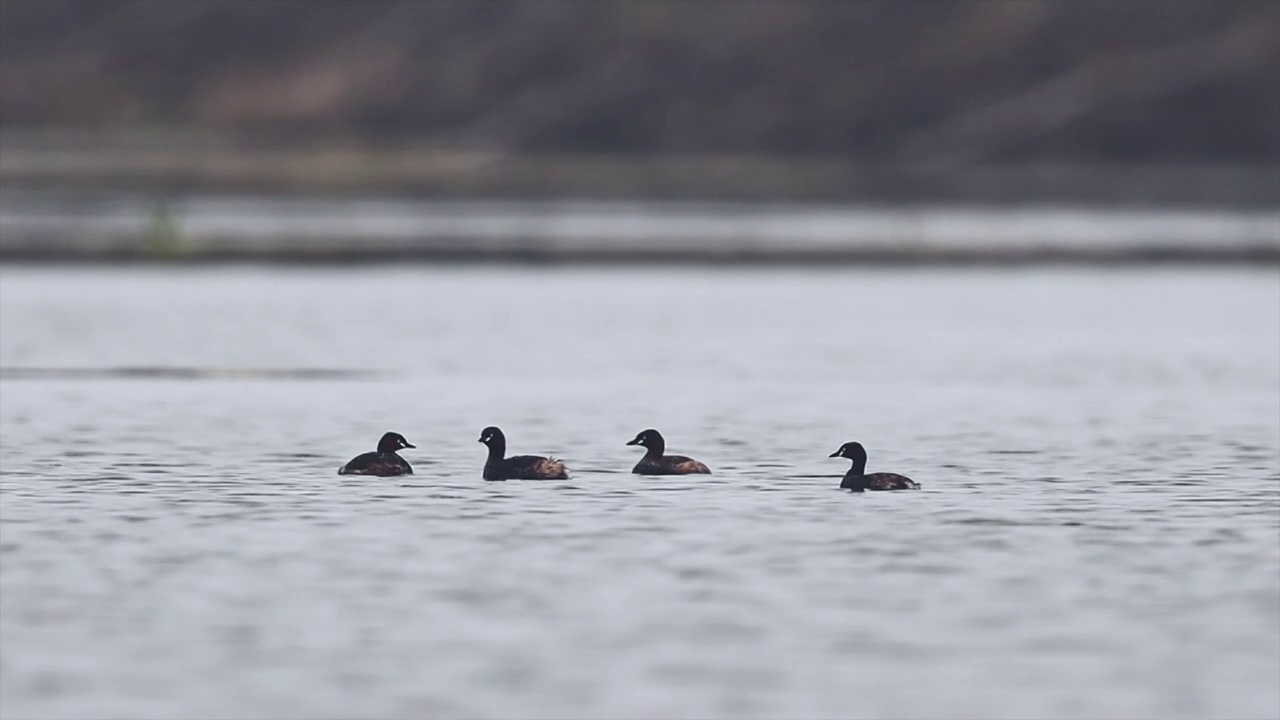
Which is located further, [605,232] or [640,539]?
[605,232]

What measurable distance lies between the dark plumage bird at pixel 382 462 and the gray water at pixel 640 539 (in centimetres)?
17

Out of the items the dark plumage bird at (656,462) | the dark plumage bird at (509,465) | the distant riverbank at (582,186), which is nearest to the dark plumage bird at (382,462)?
the dark plumage bird at (509,465)

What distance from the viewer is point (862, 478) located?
26.9 metres

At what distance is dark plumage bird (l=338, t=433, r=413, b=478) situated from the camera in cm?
2792

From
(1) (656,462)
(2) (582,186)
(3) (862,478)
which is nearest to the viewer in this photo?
(3) (862,478)

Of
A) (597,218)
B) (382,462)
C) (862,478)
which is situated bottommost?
(862,478)

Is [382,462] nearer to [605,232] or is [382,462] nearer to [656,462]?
[656,462]

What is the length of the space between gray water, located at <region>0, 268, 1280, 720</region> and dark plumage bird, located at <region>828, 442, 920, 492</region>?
1.09ft

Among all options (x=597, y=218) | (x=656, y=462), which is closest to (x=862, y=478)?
(x=656, y=462)

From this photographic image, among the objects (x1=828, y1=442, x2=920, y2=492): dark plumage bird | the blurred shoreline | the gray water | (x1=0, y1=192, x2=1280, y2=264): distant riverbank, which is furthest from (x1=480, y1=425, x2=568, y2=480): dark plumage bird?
the blurred shoreline

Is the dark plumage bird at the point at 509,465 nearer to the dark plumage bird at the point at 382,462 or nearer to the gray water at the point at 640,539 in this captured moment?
the gray water at the point at 640,539

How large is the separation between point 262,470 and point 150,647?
36.3ft

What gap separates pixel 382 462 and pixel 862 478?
4.54 m

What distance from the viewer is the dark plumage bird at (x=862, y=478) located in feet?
88.1
